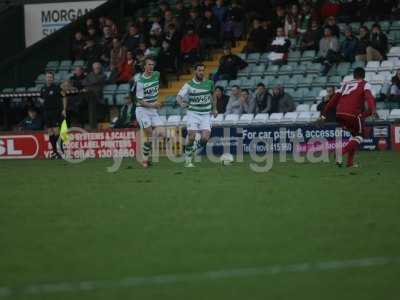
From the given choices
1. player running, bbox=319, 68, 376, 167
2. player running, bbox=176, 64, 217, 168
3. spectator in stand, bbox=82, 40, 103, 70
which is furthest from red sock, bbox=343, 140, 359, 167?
spectator in stand, bbox=82, 40, 103, 70

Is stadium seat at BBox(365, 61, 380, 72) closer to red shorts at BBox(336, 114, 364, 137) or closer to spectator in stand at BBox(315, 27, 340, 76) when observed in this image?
spectator in stand at BBox(315, 27, 340, 76)

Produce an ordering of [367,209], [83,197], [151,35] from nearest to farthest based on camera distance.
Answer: [367,209] → [83,197] → [151,35]

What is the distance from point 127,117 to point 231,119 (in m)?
3.08

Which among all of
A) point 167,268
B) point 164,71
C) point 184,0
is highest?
point 184,0

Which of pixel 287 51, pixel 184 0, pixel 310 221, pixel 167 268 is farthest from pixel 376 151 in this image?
pixel 167 268

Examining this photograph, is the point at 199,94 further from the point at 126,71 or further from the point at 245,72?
the point at 126,71

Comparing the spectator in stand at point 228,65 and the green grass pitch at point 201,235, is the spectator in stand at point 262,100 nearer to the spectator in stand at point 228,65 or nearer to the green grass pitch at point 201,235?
the spectator in stand at point 228,65

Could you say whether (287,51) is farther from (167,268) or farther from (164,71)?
(167,268)

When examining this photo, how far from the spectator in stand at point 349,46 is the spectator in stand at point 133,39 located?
6758 mm

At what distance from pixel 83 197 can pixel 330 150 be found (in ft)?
41.4

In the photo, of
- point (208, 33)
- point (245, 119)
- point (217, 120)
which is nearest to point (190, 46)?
point (208, 33)

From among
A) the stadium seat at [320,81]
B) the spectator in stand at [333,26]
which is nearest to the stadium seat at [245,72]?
the stadium seat at [320,81]

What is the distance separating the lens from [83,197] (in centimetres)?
1511

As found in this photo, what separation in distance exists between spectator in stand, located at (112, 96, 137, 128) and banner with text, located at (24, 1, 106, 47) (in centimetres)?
780
